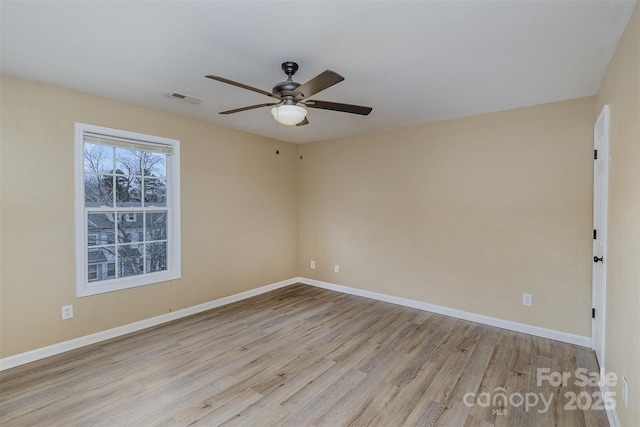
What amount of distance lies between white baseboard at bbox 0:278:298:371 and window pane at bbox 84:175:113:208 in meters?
1.35

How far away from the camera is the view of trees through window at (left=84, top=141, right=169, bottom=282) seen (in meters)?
3.13

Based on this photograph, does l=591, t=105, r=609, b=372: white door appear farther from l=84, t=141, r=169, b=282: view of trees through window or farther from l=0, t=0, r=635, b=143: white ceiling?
l=84, t=141, r=169, b=282: view of trees through window

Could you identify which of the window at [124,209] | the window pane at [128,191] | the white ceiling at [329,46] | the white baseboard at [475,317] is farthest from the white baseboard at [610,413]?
the window pane at [128,191]

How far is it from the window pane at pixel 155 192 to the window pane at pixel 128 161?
170 millimetres

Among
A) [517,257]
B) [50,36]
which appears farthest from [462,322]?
[50,36]

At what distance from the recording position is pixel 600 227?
2.65 metres

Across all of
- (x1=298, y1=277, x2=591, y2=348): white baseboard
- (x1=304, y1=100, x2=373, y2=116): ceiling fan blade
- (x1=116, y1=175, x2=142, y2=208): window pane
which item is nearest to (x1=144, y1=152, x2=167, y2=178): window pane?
(x1=116, y1=175, x2=142, y2=208): window pane

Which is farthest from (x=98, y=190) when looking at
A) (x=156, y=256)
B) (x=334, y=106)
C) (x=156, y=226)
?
(x=334, y=106)

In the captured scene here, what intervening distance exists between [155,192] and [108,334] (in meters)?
1.63

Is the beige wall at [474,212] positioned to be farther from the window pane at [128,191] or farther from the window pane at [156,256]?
the window pane at [128,191]

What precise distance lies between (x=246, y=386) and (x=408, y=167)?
10.7 ft

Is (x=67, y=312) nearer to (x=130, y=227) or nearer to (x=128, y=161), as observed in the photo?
(x=130, y=227)

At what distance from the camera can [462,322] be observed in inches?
144

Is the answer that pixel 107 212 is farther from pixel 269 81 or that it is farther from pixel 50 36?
pixel 269 81
